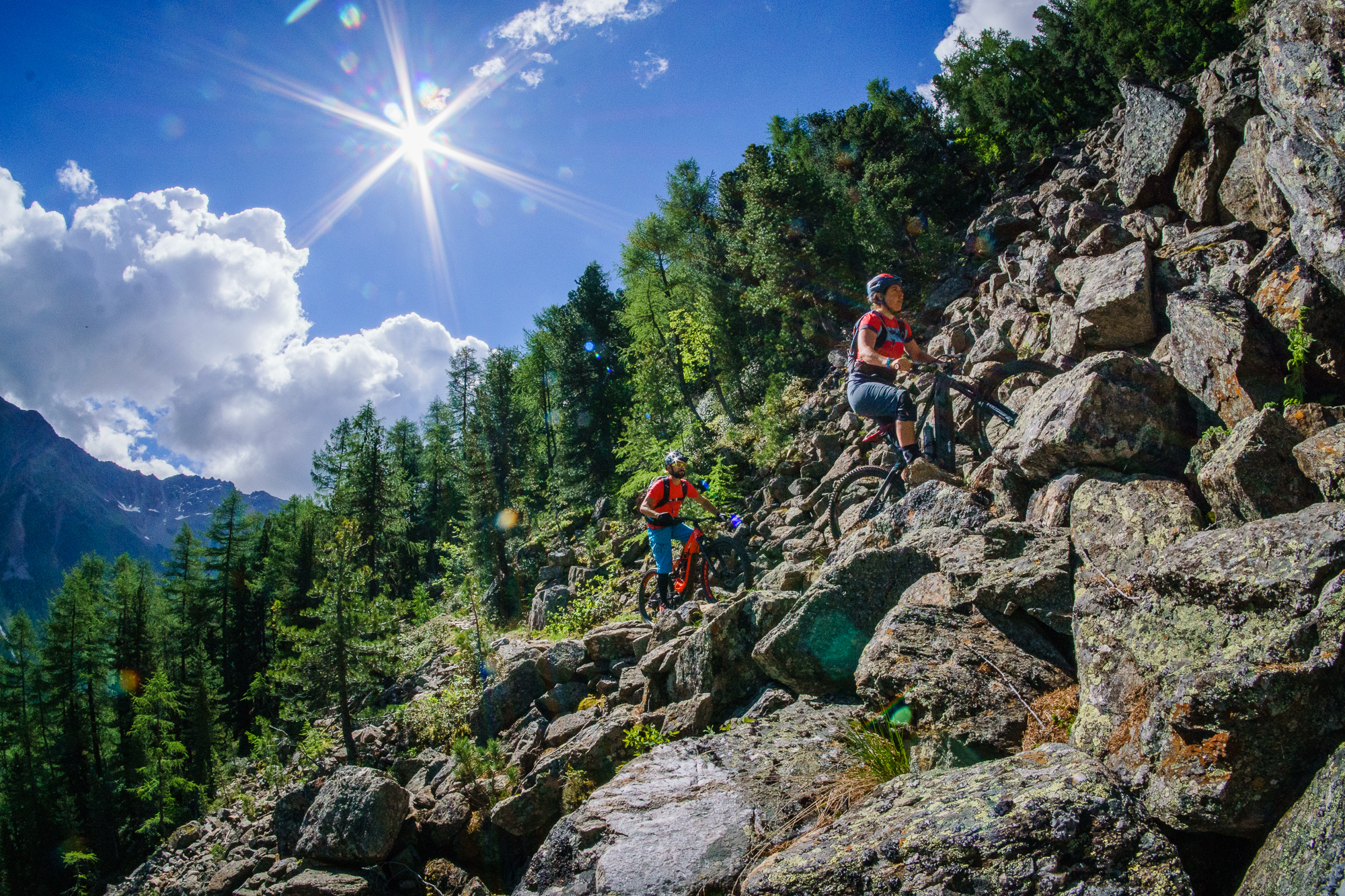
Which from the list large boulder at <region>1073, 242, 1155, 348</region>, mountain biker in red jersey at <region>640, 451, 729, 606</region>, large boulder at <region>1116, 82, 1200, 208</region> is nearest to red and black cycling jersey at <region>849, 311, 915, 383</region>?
large boulder at <region>1073, 242, 1155, 348</region>

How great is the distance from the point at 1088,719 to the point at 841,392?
49.3 feet

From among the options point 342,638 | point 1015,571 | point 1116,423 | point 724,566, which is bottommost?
point 1015,571

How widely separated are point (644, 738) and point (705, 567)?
4.32 metres

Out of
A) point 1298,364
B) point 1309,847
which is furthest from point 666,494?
point 1309,847

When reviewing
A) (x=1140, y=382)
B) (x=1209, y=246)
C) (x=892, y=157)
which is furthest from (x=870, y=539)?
(x=892, y=157)

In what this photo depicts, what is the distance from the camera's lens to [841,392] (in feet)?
56.9

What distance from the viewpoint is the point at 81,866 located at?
3134 cm

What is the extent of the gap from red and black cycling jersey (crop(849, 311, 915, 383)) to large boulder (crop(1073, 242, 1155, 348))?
2.02 meters

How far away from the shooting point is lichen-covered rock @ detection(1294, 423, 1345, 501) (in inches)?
131

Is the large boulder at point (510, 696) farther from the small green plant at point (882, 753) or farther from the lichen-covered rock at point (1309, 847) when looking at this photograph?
the lichen-covered rock at point (1309, 847)

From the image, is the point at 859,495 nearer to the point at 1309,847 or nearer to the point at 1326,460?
the point at 1326,460

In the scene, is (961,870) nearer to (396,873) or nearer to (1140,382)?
(1140,382)

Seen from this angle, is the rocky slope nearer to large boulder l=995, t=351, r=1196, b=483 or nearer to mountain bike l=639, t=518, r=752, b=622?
large boulder l=995, t=351, r=1196, b=483

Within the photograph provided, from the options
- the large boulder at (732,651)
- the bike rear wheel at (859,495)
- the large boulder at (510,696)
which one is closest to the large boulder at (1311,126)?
the bike rear wheel at (859,495)
